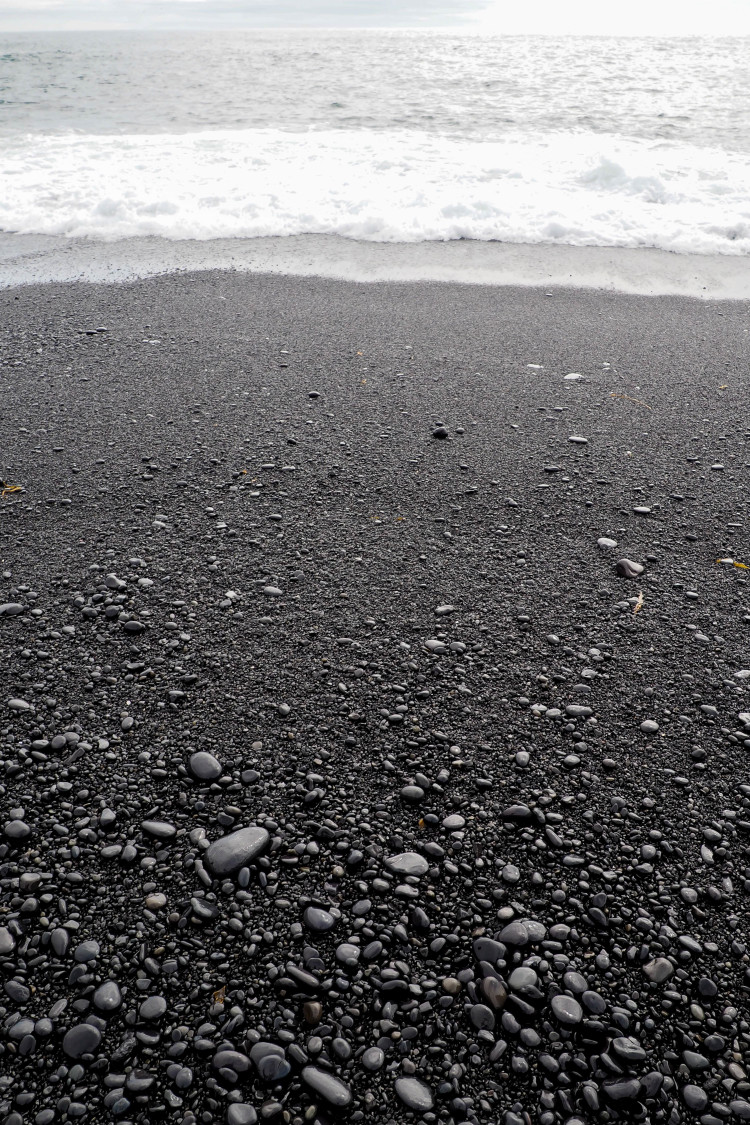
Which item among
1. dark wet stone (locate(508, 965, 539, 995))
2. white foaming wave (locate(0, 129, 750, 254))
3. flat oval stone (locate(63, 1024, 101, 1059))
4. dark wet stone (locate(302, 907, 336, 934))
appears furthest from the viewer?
white foaming wave (locate(0, 129, 750, 254))

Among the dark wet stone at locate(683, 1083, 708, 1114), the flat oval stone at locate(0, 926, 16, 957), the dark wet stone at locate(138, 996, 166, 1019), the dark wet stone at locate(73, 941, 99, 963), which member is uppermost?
the flat oval stone at locate(0, 926, 16, 957)

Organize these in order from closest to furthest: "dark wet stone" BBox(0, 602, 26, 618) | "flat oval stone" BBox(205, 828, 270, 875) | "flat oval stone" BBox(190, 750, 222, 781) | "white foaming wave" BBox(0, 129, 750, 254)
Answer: "flat oval stone" BBox(205, 828, 270, 875) → "flat oval stone" BBox(190, 750, 222, 781) → "dark wet stone" BBox(0, 602, 26, 618) → "white foaming wave" BBox(0, 129, 750, 254)

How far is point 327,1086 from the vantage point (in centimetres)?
153

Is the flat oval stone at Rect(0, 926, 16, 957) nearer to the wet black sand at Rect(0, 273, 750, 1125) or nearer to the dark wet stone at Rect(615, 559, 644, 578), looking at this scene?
the wet black sand at Rect(0, 273, 750, 1125)

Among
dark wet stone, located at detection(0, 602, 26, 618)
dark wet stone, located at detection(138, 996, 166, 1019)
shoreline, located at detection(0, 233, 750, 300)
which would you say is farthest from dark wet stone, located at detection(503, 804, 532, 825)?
shoreline, located at detection(0, 233, 750, 300)

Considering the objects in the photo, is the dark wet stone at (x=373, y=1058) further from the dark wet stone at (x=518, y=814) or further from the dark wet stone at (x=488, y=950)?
the dark wet stone at (x=518, y=814)

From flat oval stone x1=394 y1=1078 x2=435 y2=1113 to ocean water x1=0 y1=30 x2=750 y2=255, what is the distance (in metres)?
8.50

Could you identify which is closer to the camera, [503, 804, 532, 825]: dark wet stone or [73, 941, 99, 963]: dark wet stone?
[73, 941, 99, 963]: dark wet stone

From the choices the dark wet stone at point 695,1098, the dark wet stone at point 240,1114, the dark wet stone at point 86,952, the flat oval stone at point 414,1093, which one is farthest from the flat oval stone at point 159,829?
the dark wet stone at point 695,1098

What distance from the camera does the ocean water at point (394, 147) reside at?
8719 millimetres

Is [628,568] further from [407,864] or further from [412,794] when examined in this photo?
[407,864]

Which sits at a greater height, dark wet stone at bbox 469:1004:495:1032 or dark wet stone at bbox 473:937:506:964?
dark wet stone at bbox 473:937:506:964

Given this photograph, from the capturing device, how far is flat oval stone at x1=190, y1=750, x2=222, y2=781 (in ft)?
7.39

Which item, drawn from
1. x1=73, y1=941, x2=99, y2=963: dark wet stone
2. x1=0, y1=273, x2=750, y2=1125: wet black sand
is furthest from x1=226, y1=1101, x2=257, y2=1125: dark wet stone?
x1=73, y1=941, x2=99, y2=963: dark wet stone
